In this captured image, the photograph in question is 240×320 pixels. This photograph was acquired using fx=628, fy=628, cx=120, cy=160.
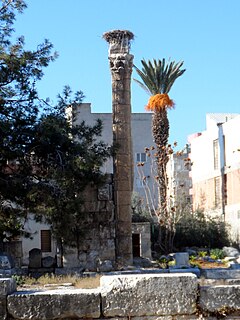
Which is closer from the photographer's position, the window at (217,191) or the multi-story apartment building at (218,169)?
the multi-story apartment building at (218,169)

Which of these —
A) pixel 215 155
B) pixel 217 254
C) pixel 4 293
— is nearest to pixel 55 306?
pixel 4 293

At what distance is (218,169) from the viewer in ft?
109

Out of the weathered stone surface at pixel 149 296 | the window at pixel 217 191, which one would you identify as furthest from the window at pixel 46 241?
the weathered stone surface at pixel 149 296

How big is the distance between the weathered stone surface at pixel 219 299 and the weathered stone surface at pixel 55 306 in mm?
1087

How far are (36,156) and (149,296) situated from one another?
13.4m

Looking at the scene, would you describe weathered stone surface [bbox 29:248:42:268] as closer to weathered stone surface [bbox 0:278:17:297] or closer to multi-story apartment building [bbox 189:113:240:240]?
multi-story apartment building [bbox 189:113:240:240]

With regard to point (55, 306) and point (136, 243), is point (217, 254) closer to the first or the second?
point (136, 243)

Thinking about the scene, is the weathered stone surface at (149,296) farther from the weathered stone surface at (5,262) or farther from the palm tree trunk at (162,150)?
the palm tree trunk at (162,150)

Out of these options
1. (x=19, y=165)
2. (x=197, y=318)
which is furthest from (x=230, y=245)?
(x=197, y=318)

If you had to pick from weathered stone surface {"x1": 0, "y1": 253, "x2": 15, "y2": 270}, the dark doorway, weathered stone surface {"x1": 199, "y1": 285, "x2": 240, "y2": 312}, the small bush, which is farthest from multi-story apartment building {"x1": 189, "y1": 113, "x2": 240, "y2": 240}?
weathered stone surface {"x1": 199, "y1": 285, "x2": 240, "y2": 312}

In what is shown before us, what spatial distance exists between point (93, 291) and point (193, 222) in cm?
2430

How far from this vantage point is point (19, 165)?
19328 mm

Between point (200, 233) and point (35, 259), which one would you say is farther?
point (200, 233)

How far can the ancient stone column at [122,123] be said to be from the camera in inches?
874
